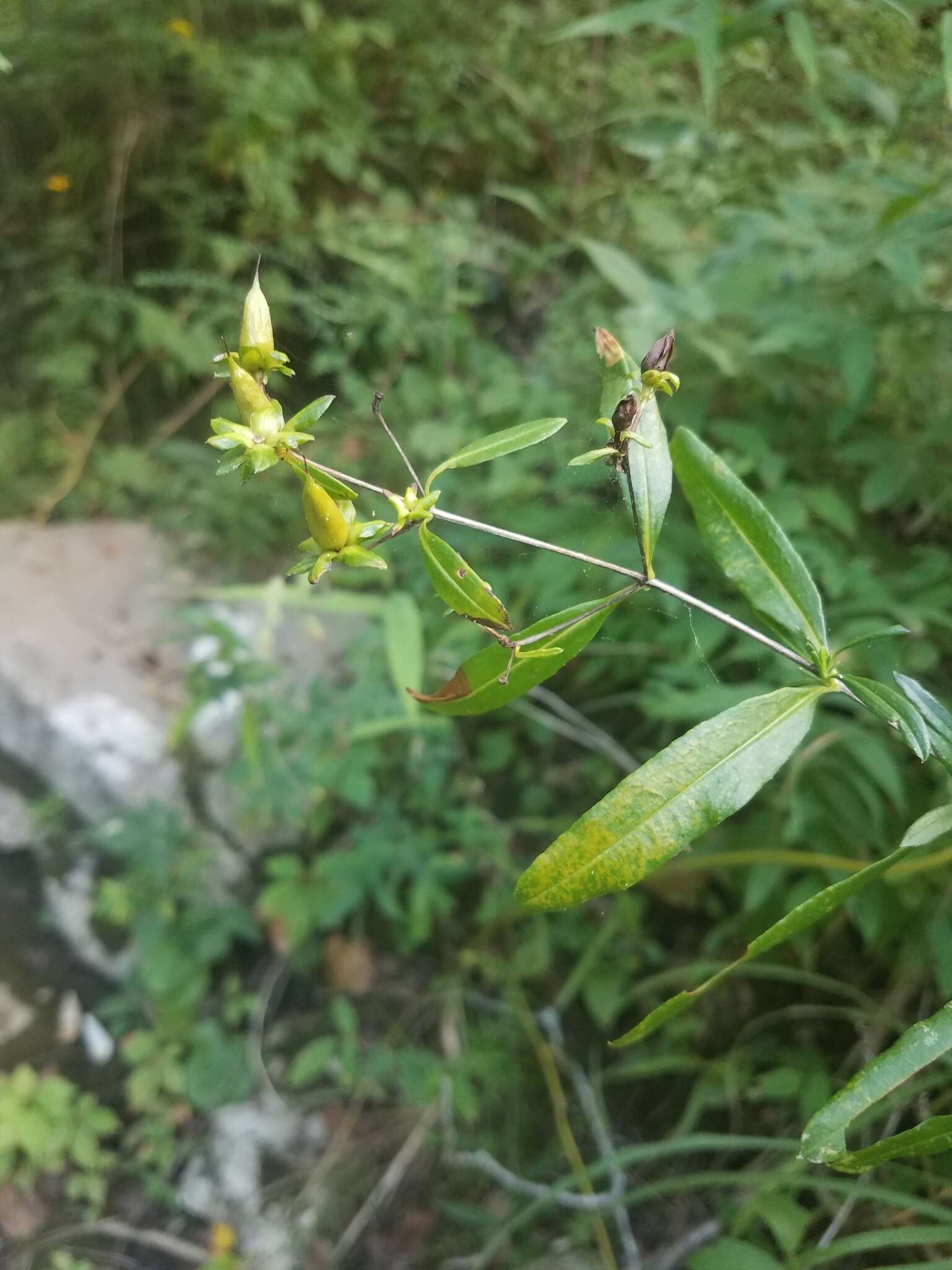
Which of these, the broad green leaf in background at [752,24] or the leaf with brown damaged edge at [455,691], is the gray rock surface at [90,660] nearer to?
the leaf with brown damaged edge at [455,691]

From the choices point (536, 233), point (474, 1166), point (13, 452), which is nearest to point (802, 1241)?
point (474, 1166)

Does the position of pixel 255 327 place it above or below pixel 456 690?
above

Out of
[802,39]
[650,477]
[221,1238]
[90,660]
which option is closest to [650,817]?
[650,477]

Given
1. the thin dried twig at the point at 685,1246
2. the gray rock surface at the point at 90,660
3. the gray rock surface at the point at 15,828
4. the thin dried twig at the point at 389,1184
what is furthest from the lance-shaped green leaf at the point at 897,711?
the gray rock surface at the point at 15,828

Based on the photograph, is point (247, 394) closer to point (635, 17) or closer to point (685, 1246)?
point (635, 17)

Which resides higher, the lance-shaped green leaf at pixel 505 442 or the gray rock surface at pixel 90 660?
the lance-shaped green leaf at pixel 505 442

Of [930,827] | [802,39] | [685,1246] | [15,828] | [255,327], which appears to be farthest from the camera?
[15,828]
